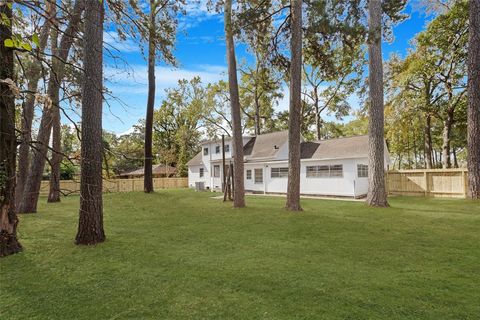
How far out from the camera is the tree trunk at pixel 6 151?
14.1 feet

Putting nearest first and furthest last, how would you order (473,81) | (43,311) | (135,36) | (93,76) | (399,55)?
(43,311) → (135,36) → (93,76) → (473,81) → (399,55)

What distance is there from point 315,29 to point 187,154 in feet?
91.1

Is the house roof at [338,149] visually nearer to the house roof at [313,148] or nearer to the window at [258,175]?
the house roof at [313,148]

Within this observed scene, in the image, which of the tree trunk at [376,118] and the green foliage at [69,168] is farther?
the tree trunk at [376,118]

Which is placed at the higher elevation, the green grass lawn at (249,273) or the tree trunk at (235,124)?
the tree trunk at (235,124)

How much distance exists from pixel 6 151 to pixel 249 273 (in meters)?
4.07

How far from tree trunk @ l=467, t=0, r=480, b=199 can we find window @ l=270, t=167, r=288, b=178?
379 inches

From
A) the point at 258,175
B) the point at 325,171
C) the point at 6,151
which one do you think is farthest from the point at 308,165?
the point at 6,151

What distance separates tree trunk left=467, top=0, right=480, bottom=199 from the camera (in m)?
11.2

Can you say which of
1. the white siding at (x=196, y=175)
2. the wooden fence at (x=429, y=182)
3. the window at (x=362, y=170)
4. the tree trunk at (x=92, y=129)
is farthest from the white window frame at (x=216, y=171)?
the tree trunk at (x=92, y=129)

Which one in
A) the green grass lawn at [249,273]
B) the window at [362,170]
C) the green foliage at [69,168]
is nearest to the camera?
the green grass lawn at [249,273]

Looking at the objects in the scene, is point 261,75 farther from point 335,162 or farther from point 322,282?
point 322,282

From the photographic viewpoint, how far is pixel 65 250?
5082 mm

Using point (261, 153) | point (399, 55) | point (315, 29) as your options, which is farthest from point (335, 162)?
point (399, 55)
